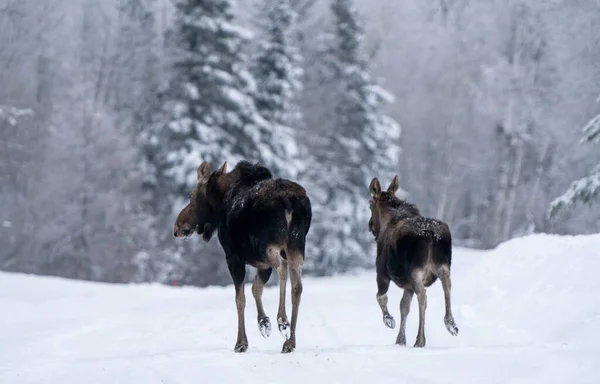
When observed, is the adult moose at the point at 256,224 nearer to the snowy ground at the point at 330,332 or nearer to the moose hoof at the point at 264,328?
the moose hoof at the point at 264,328

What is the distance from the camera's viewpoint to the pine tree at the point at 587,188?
54.4 ft

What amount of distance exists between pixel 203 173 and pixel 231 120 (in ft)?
68.9

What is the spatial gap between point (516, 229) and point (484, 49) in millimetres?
13604

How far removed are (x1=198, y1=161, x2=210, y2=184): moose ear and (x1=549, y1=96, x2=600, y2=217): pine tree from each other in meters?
10.8

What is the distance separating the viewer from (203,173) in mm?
9180

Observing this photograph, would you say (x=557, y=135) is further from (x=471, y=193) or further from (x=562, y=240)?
(x=471, y=193)

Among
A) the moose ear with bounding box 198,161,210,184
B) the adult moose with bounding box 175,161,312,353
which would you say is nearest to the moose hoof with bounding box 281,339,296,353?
the adult moose with bounding box 175,161,312,353

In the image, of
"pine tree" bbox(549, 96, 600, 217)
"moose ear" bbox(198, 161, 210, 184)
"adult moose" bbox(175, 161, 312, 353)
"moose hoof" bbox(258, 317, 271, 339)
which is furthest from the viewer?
"pine tree" bbox(549, 96, 600, 217)

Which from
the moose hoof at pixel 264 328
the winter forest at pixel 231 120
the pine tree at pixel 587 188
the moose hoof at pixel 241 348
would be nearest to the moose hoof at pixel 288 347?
the moose hoof at pixel 264 328

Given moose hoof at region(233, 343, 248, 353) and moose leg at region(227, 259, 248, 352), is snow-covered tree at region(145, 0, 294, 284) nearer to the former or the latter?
moose leg at region(227, 259, 248, 352)

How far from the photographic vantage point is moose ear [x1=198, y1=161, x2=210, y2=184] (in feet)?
30.1

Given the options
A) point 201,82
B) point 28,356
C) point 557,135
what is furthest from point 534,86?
point 28,356

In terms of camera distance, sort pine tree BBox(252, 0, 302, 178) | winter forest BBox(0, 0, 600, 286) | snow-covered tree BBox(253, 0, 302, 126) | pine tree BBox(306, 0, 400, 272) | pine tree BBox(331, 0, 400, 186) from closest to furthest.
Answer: winter forest BBox(0, 0, 600, 286), pine tree BBox(252, 0, 302, 178), snow-covered tree BBox(253, 0, 302, 126), pine tree BBox(306, 0, 400, 272), pine tree BBox(331, 0, 400, 186)

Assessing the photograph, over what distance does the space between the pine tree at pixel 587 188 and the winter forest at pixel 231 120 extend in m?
8.04
